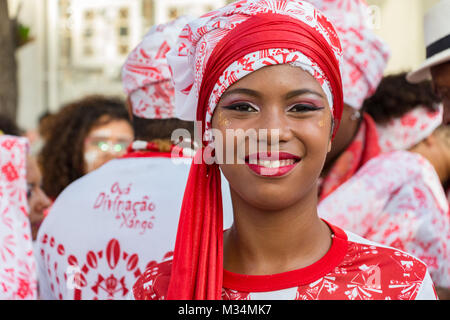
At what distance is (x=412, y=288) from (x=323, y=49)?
720mm

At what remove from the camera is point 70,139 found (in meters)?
5.10

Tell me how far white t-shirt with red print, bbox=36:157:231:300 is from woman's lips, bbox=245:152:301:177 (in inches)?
34.0

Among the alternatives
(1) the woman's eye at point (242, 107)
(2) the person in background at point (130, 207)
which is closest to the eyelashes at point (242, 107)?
(1) the woman's eye at point (242, 107)

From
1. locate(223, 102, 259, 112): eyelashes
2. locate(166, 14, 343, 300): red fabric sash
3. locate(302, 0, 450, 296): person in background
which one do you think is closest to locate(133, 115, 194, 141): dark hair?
locate(302, 0, 450, 296): person in background

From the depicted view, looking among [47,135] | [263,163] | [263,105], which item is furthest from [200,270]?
[47,135]

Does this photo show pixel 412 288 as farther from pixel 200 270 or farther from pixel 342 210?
pixel 342 210

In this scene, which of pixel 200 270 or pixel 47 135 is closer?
pixel 200 270

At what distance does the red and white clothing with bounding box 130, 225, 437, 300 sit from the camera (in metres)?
1.66

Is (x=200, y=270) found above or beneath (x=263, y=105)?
beneath

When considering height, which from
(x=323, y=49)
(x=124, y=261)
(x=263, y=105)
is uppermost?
(x=323, y=49)

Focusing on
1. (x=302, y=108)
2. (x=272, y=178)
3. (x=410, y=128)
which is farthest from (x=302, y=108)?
(x=410, y=128)

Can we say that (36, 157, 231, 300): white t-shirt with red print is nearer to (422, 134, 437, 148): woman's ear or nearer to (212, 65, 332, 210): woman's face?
(212, 65, 332, 210): woman's face

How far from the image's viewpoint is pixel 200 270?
173 cm
